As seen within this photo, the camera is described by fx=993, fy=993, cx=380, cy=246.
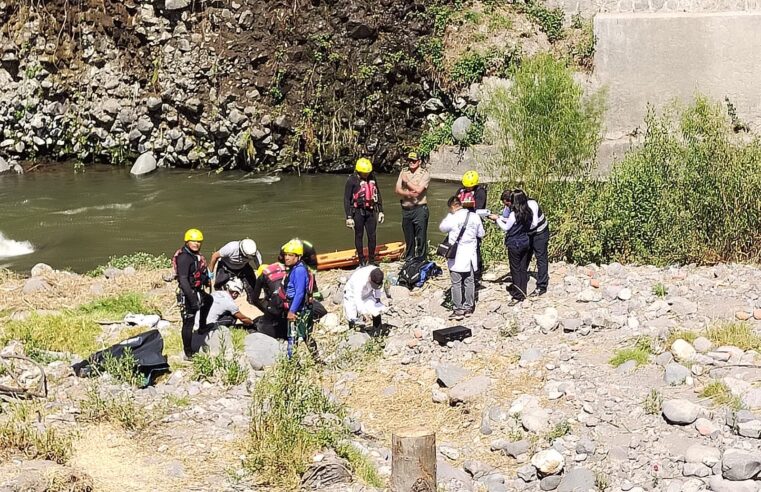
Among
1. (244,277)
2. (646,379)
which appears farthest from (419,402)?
(244,277)

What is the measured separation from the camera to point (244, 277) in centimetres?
1143

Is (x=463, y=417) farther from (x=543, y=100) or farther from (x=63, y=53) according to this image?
(x=63, y=53)

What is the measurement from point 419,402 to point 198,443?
89.5 inches

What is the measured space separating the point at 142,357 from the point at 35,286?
13.3ft

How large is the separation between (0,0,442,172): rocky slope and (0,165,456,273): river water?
84 cm

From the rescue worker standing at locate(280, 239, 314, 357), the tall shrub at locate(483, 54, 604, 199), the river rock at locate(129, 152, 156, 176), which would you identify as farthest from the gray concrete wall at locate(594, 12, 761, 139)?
the rescue worker standing at locate(280, 239, 314, 357)

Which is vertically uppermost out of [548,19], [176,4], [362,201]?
[176,4]

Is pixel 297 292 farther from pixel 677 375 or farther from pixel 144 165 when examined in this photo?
pixel 144 165

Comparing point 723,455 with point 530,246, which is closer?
point 723,455

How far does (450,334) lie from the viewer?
10.6 metres

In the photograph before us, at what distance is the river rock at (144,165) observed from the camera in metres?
23.7

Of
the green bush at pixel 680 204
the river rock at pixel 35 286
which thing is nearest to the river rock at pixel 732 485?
the green bush at pixel 680 204

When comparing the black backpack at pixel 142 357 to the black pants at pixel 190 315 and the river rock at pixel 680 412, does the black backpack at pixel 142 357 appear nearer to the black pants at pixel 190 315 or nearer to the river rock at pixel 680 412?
the black pants at pixel 190 315

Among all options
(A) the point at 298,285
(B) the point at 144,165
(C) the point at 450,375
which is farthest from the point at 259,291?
(B) the point at 144,165
